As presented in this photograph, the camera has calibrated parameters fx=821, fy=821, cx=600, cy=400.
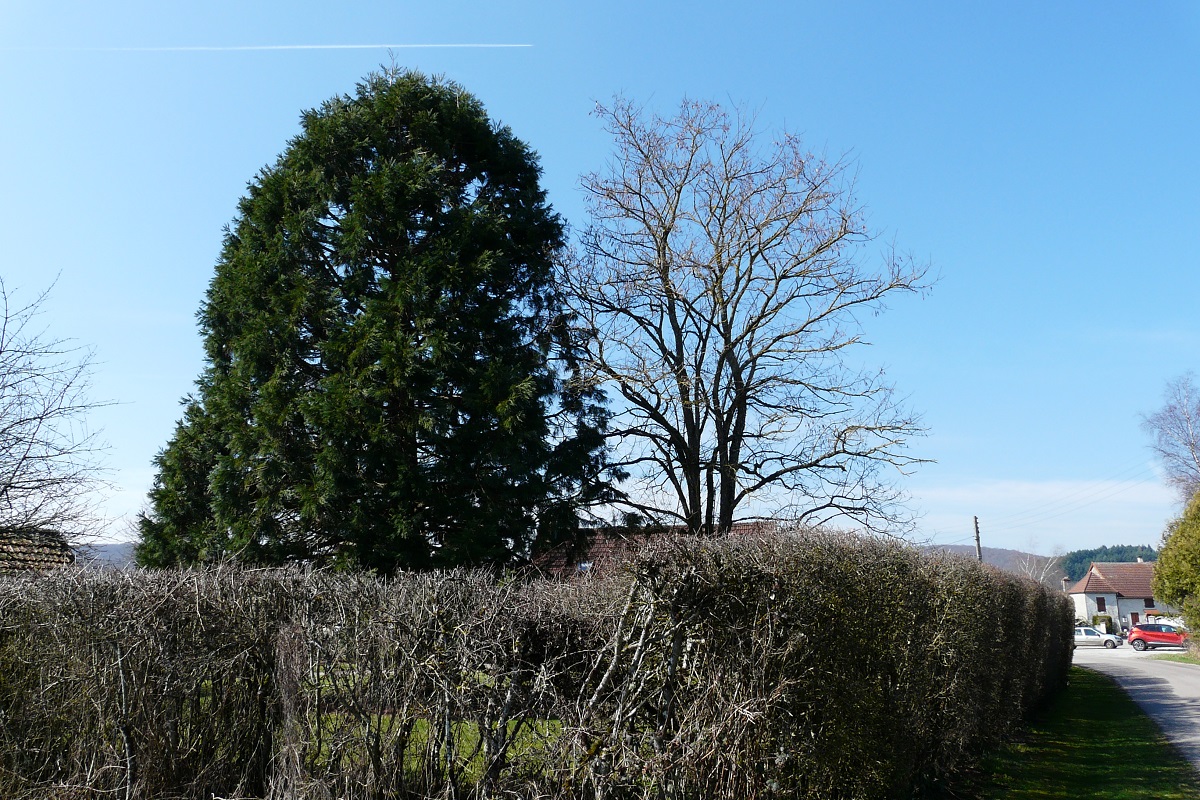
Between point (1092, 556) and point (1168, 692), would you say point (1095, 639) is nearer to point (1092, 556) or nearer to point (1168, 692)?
point (1168, 692)

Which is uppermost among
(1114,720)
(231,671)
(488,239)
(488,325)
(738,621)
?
(488,239)

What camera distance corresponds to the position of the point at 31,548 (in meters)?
14.2

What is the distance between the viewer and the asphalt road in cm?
1375

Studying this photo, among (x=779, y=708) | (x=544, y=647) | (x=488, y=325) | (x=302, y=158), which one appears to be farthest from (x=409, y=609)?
(x=302, y=158)

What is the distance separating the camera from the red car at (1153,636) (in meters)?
44.5

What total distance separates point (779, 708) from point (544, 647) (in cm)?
156

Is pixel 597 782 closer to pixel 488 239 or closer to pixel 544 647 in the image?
pixel 544 647

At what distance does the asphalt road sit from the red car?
1116 centimetres

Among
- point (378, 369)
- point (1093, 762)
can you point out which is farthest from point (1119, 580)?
point (378, 369)

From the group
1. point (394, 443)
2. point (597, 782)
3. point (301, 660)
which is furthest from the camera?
point (394, 443)

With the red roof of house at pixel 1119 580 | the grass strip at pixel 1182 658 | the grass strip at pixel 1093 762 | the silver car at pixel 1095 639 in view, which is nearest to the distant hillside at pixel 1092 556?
the red roof of house at pixel 1119 580

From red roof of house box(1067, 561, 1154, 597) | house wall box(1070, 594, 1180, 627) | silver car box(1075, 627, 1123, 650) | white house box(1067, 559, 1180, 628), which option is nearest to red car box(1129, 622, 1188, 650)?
silver car box(1075, 627, 1123, 650)

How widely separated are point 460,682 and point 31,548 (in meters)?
12.9

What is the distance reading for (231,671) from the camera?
586 centimetres
